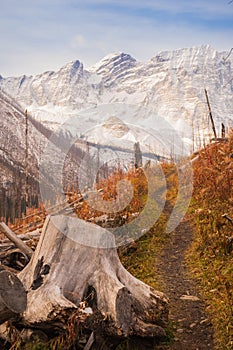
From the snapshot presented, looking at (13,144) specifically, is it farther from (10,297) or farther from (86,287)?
(10,297)

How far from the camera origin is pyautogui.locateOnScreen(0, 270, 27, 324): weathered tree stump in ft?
15.5

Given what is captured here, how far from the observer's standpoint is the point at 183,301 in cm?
687

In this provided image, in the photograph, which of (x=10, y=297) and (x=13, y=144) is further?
(x=13, y=144)

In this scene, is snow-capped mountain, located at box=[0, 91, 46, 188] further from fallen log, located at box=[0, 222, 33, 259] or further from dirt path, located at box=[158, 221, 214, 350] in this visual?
fallen log, located at box=[0, 222, 33, 259]

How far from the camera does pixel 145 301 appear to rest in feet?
19.4

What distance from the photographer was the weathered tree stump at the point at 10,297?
4715 millimetres

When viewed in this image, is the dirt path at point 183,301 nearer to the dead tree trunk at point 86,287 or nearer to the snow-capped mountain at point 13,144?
the dead tree trunk at point 86,287

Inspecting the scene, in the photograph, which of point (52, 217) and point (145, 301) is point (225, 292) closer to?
point (145, 301)

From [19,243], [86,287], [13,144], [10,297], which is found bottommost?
[86,287]

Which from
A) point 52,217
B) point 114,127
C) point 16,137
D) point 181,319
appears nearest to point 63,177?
point 114,127

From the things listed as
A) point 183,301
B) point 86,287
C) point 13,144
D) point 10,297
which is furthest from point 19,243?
point 13,144

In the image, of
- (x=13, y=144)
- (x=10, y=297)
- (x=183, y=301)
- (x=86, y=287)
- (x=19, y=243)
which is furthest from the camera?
(x=13, y=144)

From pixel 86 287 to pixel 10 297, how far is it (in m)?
1.28

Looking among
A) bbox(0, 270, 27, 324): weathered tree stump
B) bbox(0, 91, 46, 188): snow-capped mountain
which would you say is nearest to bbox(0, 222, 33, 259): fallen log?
bbox(0, 270, 27, 324): weathered tree stump
